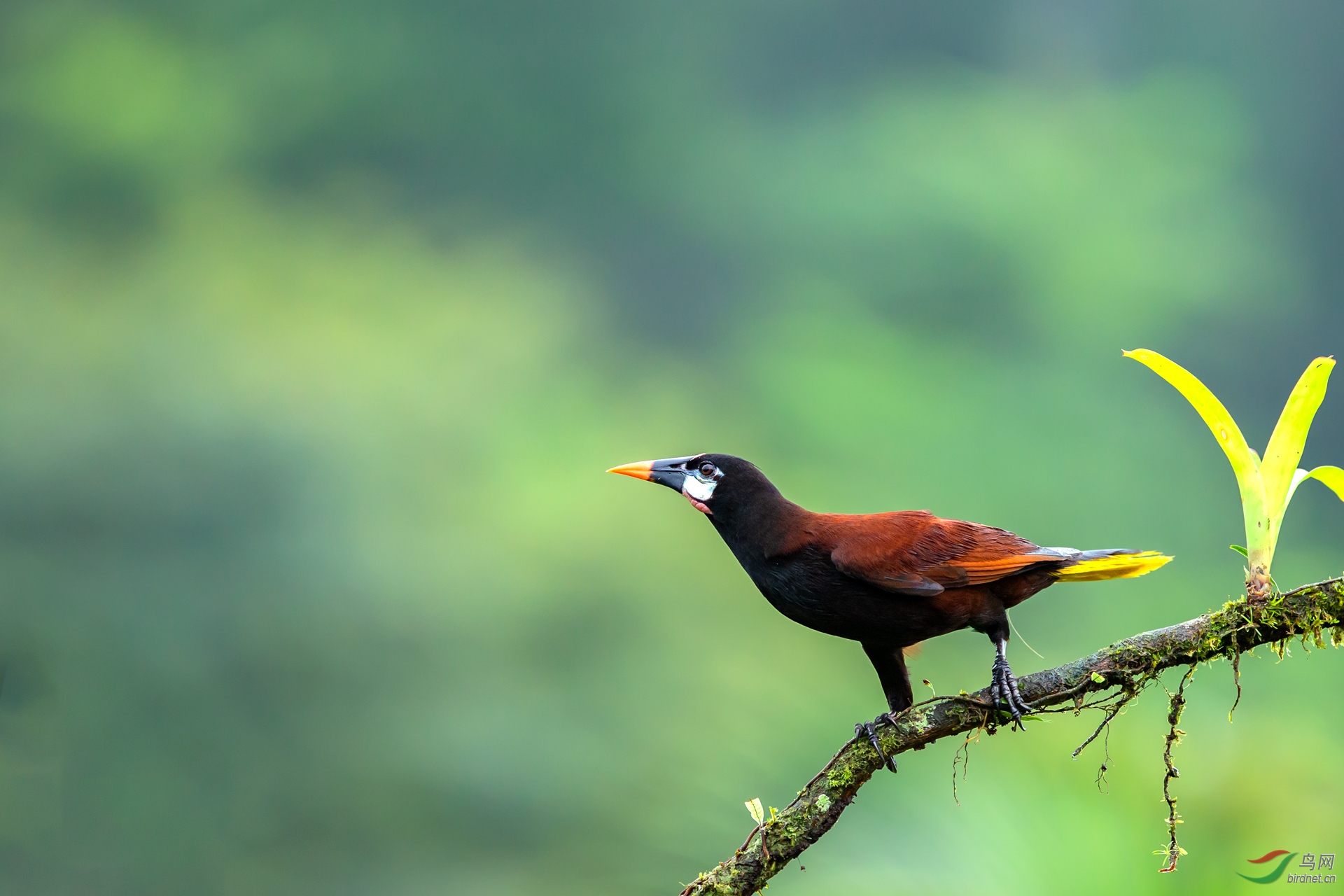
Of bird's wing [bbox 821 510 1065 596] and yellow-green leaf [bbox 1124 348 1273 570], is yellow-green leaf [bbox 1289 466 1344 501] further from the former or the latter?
bird's wing [bbox 821 510 1065 596]

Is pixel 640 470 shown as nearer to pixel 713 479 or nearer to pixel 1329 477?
pixel 713 479

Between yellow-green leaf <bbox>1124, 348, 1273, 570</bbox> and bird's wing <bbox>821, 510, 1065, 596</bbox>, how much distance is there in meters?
0.32

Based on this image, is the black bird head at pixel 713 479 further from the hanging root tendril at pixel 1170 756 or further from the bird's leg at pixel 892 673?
the hanging root tendril at pixel 1170 756

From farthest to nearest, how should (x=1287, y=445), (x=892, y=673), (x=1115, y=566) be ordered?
(x=892, y=673)
(x=1115, y=566)
(x=1287, y=445)

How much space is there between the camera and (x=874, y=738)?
5.99ft

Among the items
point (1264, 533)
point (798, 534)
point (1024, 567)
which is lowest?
point (1264, 533)

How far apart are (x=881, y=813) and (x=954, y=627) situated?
1436mm

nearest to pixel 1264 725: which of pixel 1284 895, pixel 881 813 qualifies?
pixel 1284 895

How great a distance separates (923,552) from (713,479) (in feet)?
1.39

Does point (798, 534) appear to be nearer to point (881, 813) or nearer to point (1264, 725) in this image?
point (881, 813)

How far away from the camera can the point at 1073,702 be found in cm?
179

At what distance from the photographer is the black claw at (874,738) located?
71.4 inches

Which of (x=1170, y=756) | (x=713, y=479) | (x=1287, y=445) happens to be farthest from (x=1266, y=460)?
(x=713, y=479)

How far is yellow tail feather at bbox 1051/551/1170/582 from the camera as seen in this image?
1.87m
